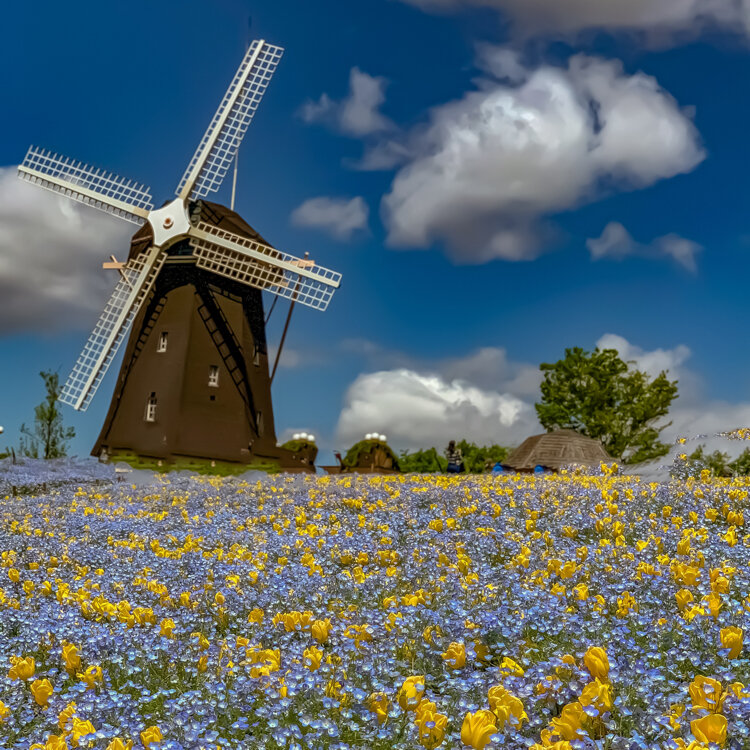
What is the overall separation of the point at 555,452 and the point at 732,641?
92.8ft

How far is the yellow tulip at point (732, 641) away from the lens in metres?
3.98

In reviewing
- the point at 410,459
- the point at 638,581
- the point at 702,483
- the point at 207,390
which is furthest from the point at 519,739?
the point at 410,459

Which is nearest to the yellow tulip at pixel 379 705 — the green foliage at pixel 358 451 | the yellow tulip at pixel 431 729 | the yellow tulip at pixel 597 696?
the yellow tulip at pixel 431 729

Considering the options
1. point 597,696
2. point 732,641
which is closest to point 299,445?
point 732,641

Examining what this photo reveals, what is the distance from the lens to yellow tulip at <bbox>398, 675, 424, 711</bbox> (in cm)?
361

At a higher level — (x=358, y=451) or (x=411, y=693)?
(x=358, y=451)

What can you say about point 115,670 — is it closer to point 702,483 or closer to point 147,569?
point 147,569

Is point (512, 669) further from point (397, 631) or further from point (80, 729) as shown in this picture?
point (80, 729)

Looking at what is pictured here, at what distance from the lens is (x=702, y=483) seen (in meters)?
10.5

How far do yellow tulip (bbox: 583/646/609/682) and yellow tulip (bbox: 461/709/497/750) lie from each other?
28.5 inches

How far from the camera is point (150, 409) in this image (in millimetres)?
28750

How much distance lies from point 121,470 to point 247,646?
21.2m

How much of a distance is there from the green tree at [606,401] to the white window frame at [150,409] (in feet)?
69.8

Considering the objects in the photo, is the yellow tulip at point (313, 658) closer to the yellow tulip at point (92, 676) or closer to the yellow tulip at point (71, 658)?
the yellow tulip at point (92, 676)
